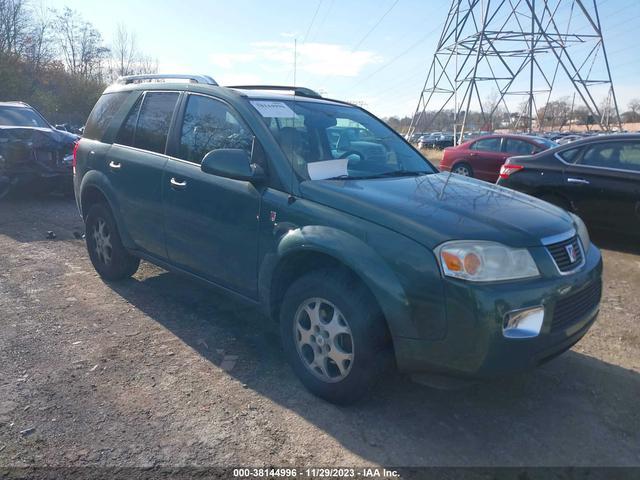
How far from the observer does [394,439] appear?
9.04ft

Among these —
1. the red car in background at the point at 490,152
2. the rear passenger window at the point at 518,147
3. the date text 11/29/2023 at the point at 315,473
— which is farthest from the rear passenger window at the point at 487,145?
the date text 11/29/2023 at the point at 315,473

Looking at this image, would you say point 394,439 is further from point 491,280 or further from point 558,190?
point 558,190

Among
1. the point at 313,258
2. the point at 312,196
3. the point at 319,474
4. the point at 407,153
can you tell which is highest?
the point at 407,153

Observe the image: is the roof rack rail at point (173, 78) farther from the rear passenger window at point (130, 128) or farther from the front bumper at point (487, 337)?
the front bumper at point (487, 337)

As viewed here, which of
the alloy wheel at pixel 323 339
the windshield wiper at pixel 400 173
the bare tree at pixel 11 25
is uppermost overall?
the bare tree at pixel 11 25

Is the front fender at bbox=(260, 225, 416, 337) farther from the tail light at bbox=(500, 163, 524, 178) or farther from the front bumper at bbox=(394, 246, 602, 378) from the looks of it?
the tail light at bbox=(500, 163, 524, 178)

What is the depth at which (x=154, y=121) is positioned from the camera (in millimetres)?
4379

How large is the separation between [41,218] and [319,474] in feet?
23.8

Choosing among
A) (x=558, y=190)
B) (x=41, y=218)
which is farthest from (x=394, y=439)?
(x=41, y=218)

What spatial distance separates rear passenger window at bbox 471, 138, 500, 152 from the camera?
12.7 metres

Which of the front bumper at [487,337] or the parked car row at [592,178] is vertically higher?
the parked car row at [592,178]

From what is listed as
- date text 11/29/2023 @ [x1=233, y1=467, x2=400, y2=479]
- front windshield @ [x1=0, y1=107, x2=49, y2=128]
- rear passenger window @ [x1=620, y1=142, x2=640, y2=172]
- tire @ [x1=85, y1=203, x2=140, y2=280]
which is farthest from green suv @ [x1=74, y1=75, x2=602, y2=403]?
front windshield @ [x1=0, y1=107, x2=49, y2=128]

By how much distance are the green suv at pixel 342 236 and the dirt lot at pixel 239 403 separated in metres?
Answer: 0.34

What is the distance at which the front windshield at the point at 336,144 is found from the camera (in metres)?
3.41
